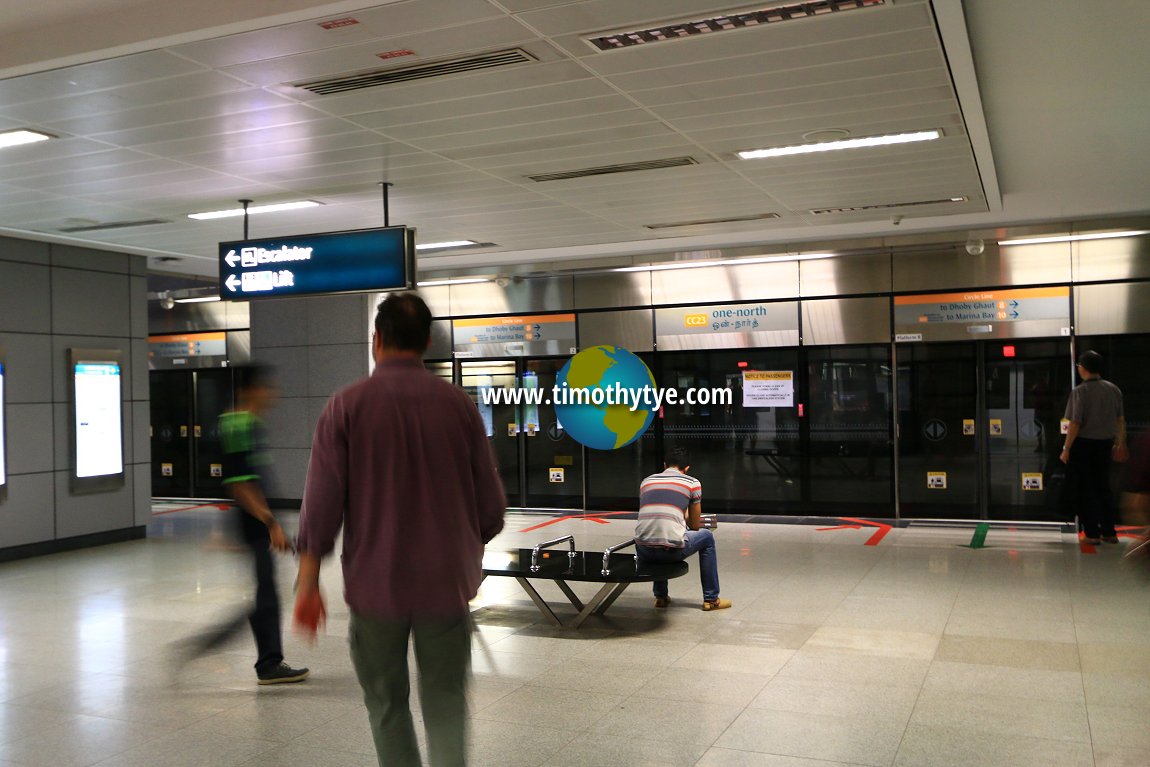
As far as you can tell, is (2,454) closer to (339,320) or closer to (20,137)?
(20,137)

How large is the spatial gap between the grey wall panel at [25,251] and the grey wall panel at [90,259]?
94mm

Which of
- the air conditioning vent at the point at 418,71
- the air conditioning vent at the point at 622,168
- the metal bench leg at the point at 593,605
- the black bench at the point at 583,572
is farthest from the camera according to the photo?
the air conditioning vent at the point at 622,168

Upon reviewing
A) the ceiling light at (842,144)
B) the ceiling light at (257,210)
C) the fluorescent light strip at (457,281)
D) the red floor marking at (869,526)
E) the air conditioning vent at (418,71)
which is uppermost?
the ceiling light at (842,144)

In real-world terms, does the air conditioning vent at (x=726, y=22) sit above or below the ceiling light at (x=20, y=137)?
above

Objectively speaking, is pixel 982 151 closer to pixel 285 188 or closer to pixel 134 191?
pixel 285 188

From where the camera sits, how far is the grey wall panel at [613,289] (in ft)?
40.7

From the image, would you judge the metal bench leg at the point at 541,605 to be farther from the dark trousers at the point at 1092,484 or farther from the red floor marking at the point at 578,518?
the dark trousers at the point at 1092,484

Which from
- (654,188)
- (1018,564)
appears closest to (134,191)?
(654,188)

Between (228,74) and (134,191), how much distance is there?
10.5 ft

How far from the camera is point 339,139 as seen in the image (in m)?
6.36

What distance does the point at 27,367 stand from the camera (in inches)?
392

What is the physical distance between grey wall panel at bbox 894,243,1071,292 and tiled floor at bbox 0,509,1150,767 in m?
3.52

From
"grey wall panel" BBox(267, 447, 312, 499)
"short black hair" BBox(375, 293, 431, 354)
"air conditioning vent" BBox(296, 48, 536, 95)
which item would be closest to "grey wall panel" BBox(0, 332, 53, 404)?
"grey wall panel" BBox(267, 447, 312, 499)

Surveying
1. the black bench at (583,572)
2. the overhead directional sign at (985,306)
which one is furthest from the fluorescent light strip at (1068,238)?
the black bench at (583,572)
